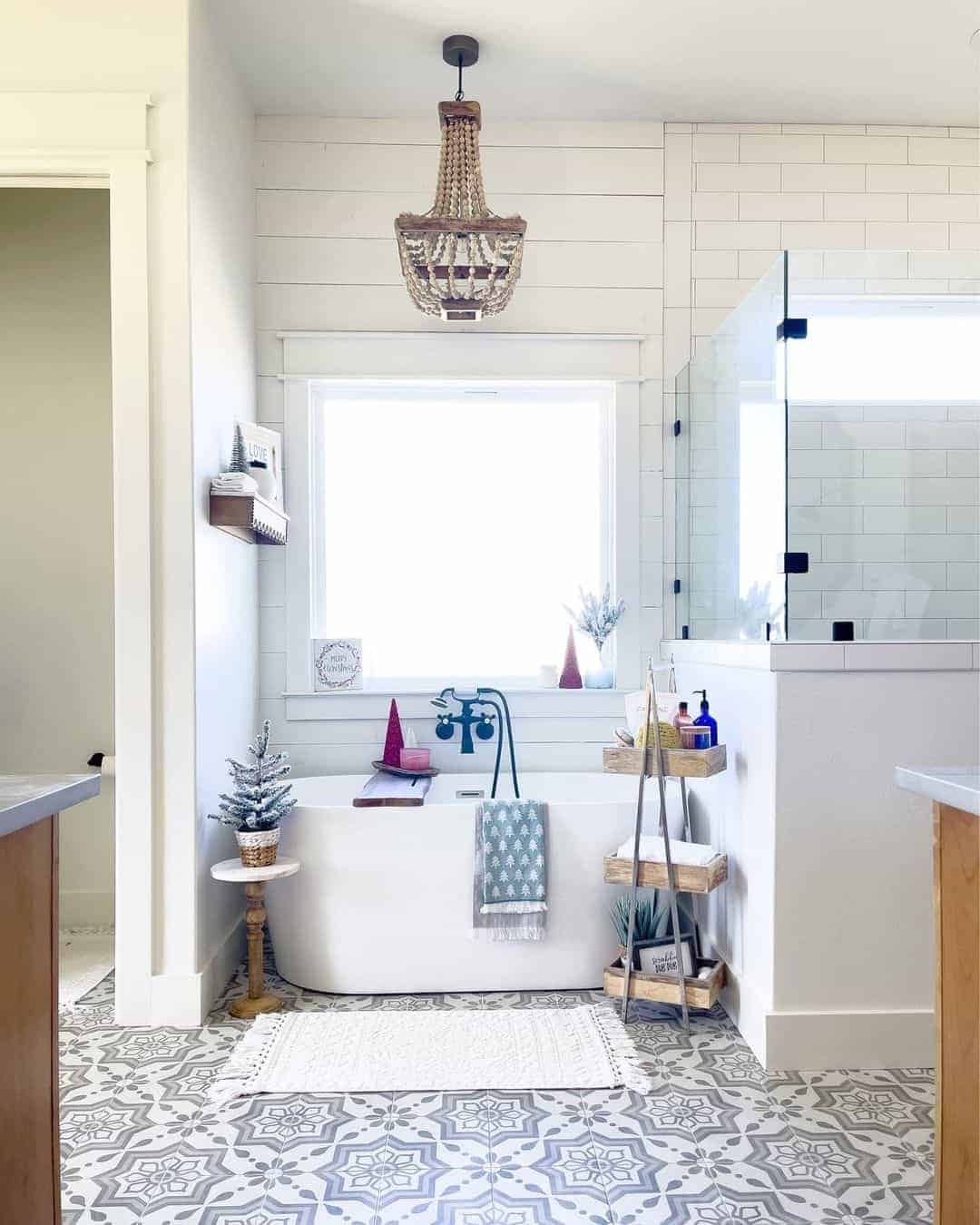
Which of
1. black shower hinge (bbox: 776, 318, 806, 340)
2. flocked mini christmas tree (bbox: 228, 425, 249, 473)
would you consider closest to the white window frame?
flocked mini christmas tree (bbox: 228, 425, 249, 473)

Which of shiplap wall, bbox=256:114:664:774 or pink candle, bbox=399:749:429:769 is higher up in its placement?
shiplap wall, bbox=256:114:664:774

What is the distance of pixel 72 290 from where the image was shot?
3.76 meters

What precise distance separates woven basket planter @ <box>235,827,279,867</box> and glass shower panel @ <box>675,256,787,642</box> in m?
1.52

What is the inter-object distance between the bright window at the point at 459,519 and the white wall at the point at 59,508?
0.86m

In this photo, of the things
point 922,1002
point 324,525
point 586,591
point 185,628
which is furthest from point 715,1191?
point 324,525

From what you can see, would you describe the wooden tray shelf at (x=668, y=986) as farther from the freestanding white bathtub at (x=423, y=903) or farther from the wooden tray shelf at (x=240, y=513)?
the wooden tray shelf at (x=240, y=513)

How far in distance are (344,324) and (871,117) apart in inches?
86.3

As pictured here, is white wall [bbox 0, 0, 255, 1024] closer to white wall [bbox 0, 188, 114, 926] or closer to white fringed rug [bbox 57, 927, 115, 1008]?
white fringed rug [bbox 57, 927, 115, 1008]

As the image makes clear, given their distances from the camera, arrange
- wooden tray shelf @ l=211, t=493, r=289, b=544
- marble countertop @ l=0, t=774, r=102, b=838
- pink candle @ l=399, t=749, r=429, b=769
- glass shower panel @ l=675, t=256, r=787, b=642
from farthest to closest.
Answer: pink candle @ l=399, t=749, r=429, b=769
wooden tray shelf @ l=211, t=493, r=289, b=544
glass shower panel @ l=675, t=256, r=787, b=642
marble countertop @ l=0, t=774, r=102, b=838

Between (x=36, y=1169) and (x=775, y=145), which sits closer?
(x=36, y=1169)

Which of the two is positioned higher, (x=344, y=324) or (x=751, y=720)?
(x=344, y=324)

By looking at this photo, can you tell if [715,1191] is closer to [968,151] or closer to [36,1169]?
[36,1169]

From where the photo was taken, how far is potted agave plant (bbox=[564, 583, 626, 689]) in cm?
380

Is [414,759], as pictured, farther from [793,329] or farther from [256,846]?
[793,329]
